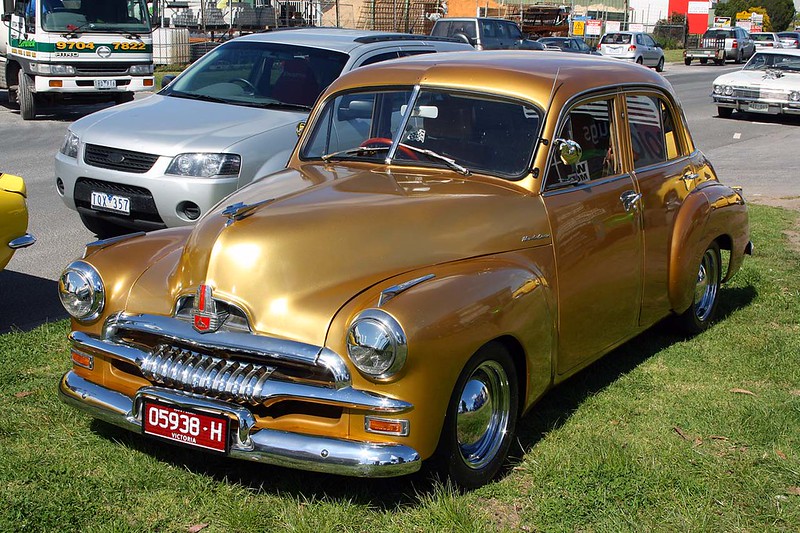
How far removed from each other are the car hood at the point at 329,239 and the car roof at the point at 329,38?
Result: 14.7ft

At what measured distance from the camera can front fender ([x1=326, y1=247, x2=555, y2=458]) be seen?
3.68 m

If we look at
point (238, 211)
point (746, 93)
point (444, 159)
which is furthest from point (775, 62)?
point (238, 211)

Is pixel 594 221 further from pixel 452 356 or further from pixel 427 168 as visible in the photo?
pixel 452 356

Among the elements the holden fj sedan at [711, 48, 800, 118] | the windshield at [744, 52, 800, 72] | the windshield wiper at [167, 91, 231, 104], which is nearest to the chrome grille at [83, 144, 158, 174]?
the windshield wiper at [167, 91, 231, 104]

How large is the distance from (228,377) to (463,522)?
Answer: 108 centimetres

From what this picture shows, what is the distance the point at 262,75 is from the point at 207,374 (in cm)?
555

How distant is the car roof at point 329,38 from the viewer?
899cm

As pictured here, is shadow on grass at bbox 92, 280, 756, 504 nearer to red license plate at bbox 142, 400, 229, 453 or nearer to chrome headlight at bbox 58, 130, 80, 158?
red license plate at bbox 142, 400, 229, 453

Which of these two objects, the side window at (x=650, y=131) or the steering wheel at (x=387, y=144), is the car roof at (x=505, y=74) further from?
the steering wheel at (x=387, y=144)

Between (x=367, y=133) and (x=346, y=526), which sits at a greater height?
(x=367, y=133)

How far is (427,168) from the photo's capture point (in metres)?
4.95

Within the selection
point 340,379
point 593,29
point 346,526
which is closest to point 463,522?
point 346,526

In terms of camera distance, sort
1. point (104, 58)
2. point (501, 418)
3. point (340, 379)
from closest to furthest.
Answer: point (340, 379) → point (501, 418) → point (104, 58)

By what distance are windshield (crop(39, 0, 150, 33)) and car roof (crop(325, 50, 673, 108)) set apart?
12.6 m
